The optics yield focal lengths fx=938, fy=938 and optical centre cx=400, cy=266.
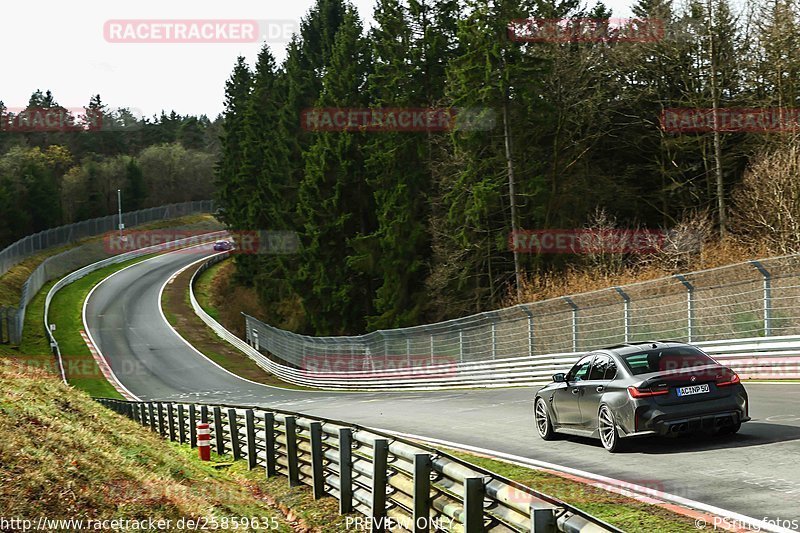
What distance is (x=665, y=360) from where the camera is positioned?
1266cm

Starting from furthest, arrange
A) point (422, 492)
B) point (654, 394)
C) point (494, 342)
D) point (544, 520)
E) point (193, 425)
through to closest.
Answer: point (494, 342), point (193, 425), point (654, 394), point (422, 492), point (544, 520)

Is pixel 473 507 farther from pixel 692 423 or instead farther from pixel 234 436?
pixel 234 436

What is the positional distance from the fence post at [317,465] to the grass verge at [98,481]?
0.19m

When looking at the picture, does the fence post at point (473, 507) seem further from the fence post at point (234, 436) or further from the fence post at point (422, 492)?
the fence post at point (234, 436)

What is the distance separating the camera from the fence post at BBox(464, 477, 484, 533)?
7496 millimetres

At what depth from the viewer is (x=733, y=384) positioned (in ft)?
40.0

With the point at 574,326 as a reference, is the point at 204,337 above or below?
below

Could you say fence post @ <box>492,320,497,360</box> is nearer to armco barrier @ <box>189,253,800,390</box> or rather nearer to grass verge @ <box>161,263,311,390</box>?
armco barrier @ <box>189,253,800,390</box>

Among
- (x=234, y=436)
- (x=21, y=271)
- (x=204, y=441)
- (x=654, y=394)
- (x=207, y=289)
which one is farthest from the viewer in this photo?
(x=207, y=289)

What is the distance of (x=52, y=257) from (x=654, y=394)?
3244 inches

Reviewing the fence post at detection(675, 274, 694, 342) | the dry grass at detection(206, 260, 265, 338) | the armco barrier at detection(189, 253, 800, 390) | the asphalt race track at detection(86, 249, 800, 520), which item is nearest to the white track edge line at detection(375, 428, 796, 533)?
the asphalt race track at detection(86, 249, 800, 520)

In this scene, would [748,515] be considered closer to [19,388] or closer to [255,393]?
[19,388]

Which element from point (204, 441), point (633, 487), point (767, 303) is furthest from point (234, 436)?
point (767, 303)

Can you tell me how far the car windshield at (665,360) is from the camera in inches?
492
